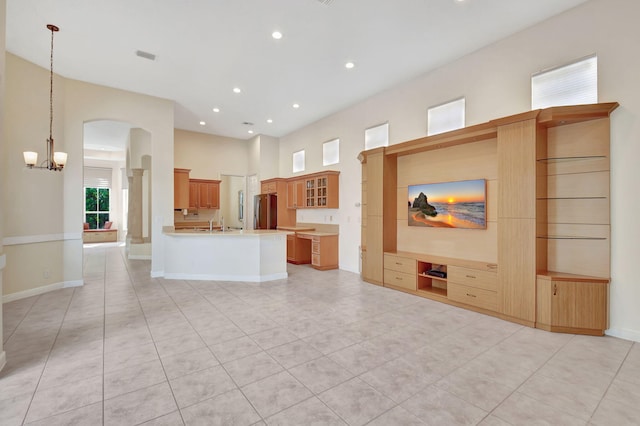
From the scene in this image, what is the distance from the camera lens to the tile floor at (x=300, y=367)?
2.06 metres

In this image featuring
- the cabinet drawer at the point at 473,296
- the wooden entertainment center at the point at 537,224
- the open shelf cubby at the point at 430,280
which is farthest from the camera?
the open shelf cubby at the point at 430,280

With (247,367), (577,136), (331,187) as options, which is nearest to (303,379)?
(247,367)

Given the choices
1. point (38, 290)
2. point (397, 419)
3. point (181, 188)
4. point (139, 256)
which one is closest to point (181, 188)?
point (181, 188)

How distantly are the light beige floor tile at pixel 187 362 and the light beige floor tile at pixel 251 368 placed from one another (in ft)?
0.66

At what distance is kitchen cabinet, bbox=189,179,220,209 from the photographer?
9.06 meters

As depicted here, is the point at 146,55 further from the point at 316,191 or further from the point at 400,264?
the point at 400,264

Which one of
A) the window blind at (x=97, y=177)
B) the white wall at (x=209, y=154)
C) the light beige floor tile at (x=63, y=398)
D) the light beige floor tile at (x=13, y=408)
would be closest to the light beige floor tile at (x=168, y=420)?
the light beige floor tile at (x=63, y=398)

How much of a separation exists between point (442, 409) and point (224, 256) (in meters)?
4.69

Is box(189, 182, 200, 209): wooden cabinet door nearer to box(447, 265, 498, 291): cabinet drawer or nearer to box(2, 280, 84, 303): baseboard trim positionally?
box(2, 280, 84, 303): baseboard trim

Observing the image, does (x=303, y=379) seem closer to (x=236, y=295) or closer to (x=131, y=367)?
(x=131, y=367)

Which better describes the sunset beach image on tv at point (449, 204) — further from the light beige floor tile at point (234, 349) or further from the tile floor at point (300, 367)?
the light beige floor tile at point (234, 349)

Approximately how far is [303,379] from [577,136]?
4131 millimetres

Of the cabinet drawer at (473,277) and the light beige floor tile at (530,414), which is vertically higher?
the cabinet drawer at (473,277)

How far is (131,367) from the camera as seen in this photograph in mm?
2654
